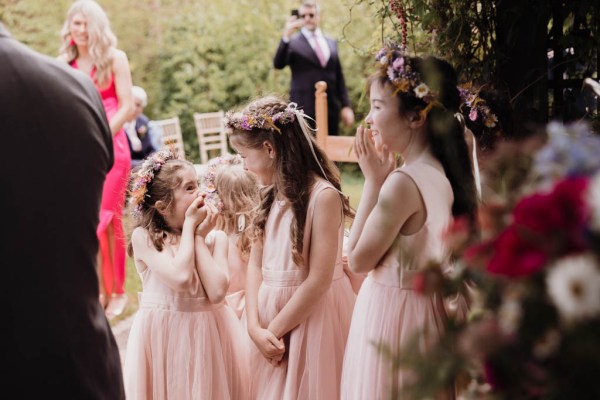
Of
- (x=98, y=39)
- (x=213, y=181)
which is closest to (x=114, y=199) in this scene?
(x=98, y=39)

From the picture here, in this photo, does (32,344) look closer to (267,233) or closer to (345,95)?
(267,233)

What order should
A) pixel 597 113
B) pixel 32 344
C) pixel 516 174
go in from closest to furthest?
pixel 516 174 < pixel 32 344 < pixel 597 113

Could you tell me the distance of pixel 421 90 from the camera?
2.48m

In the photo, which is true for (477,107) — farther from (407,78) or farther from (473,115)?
(407,78)

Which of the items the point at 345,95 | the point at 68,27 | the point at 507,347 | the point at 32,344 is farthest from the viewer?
the point at 345,95

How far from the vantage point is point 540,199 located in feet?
3.28

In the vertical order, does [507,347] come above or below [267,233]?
above

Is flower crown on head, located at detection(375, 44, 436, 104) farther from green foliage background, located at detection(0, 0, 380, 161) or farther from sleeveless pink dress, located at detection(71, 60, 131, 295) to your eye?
green foliage background, located at detection(0, 0, 380, 161)

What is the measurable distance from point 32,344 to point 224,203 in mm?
1810

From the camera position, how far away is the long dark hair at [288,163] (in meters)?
3.11

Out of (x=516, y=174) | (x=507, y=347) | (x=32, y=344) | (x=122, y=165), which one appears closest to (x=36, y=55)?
(x=32, y=344)

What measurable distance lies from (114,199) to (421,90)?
13.3 ft

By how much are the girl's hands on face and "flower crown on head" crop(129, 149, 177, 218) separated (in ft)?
0.87

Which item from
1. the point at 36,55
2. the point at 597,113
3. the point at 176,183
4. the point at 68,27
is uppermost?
the point at 68,27
